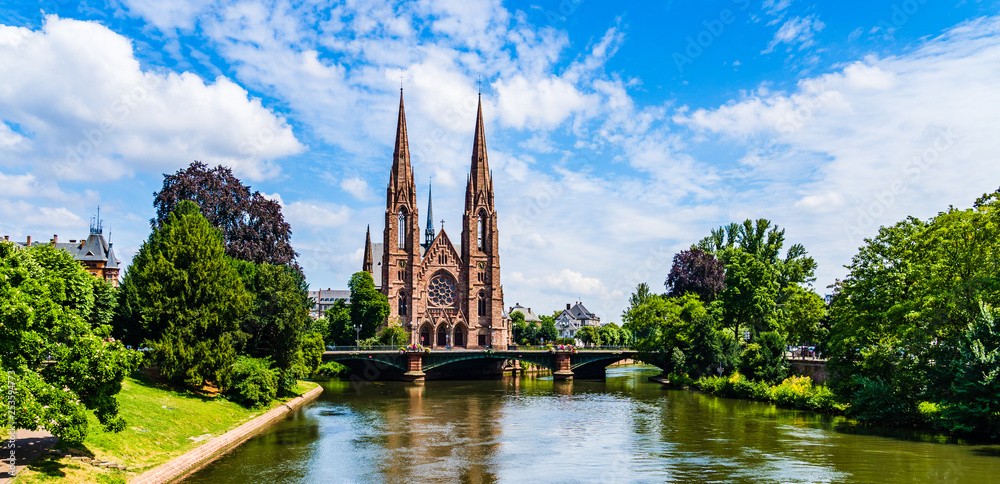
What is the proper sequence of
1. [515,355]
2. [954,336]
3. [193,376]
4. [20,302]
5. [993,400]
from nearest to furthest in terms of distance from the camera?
1. [20,302]
2. [993,400]
3. [954,336]
4. [193,376]
5. [515,355]

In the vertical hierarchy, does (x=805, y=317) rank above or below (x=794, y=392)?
above

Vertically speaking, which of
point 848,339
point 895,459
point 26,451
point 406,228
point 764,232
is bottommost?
point 895,459

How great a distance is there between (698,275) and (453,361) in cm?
2936

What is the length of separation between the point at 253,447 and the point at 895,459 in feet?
85.7

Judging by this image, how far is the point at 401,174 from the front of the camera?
106 m

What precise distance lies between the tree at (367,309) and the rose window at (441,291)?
484 inches

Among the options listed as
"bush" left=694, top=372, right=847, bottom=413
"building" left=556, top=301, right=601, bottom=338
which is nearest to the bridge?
"bush" left=694, top=372, right=847, bottom=413

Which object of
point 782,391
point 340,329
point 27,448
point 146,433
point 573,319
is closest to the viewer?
point 27,448

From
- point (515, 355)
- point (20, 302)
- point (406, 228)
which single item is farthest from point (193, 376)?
point (406, 228)

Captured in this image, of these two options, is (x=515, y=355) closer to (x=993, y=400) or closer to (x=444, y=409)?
(x=444, y=409)

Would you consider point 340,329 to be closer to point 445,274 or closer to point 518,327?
point 445,274

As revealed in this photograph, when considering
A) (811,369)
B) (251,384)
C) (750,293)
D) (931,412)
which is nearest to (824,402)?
(811,369)

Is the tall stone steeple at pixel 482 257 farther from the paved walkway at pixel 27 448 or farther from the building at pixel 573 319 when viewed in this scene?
the paved walkway at pixel 27 448

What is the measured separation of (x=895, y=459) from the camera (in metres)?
26.6
